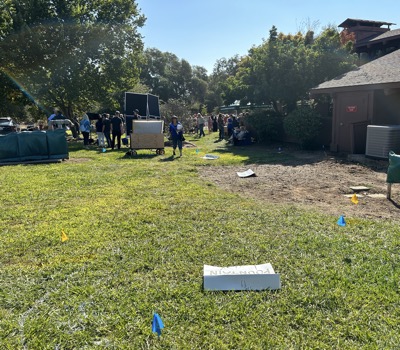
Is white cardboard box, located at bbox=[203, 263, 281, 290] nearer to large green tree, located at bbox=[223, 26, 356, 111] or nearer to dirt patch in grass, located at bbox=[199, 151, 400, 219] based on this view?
dirt patch in grass, located at bbox=[199, 151, 400, 219]

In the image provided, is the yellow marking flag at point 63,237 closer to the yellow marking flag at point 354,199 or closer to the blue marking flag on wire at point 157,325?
the blue marking flag on wire at point 157,325

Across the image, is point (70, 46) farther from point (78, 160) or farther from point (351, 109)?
point (351, 109)

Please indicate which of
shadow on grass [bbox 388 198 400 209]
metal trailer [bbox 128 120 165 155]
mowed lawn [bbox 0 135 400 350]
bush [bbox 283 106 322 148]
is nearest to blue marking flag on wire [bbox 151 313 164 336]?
mowed lawn [bbox 0 135 400 350]

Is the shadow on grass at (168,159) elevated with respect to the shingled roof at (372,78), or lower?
lower

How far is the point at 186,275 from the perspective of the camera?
3.61m

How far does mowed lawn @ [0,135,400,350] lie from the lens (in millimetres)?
2705

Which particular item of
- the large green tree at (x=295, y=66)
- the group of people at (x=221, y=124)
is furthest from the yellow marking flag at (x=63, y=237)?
the group of people at (x=221, y=124)

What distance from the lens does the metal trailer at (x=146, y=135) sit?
523 inches

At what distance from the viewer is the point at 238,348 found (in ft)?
8.41

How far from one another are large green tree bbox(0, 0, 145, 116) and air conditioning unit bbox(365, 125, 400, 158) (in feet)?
51.8

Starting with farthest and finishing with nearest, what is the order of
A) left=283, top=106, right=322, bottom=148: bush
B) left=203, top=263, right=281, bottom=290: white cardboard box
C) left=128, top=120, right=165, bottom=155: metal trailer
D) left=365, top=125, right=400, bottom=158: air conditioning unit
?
left=283, top=106, right=322, bottom=148: bush
left=128, top=120, right=165, bottom=155: metal trailer
left=365, top=125, right=400, bottom=158: air conditioning unit
left=203, top=263, right=281, bottom=290: white cardboard box

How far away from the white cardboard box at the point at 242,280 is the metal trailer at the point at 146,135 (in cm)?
1028

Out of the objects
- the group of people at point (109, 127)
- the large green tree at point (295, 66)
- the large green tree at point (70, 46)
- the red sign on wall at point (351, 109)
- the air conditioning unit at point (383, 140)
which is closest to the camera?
the air conditioning unit at point (383, 140)

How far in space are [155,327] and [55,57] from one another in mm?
20397
